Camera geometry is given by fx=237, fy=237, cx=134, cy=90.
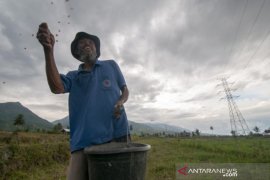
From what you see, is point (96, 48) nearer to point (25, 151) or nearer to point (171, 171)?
point (171, 171)

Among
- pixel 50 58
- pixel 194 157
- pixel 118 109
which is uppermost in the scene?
pixel 50 58

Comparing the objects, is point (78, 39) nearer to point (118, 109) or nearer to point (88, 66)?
point (88, 66)

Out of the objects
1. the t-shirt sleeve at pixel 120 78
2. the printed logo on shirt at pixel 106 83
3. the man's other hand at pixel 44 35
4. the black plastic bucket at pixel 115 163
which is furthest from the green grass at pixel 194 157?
the man's other hand at pixel 44 35

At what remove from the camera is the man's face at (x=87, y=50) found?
2.41 m

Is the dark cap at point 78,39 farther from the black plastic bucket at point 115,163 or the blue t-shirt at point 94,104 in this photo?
the black plastic bucket at point 115,163

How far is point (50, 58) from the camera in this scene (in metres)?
1.96

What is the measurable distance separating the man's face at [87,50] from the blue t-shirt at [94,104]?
3.5 inches

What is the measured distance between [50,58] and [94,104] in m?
0.55

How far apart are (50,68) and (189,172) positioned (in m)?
6.84

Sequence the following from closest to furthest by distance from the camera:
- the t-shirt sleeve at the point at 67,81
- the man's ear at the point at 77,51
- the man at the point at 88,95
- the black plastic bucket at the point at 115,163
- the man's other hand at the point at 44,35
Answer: the black plastic bucket at the point at 115,163, the man's other hand at the point at 44,35, the man at the point at 88,95, the t-shirt sleeve at the point at 67,81, the man's ear at the point at 77,51

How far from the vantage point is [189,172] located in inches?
303

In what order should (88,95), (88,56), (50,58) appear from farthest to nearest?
(88,56)
(88,95)
(50,58)

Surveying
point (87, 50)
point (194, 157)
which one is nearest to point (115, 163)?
point (87, 50)

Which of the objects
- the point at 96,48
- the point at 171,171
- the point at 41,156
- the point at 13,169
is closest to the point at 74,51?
the point at 96,48
